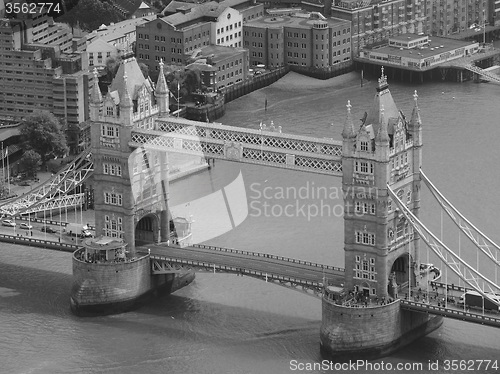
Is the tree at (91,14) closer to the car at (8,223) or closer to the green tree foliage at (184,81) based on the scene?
the green tree foliage at (184,81)

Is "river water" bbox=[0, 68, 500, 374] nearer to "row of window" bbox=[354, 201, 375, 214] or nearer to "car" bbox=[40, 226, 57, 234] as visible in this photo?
"car" bbox=[40, 226, 57, 234]

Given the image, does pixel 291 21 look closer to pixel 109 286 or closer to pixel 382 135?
pixel 109 286

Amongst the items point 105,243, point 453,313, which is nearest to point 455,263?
point 453,313

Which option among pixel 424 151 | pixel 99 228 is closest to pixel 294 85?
pixel 424 151

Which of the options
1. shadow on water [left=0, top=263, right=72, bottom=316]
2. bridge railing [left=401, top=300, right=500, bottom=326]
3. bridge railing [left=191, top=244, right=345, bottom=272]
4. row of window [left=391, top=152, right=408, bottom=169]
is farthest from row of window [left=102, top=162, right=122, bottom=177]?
bridge railing [left=401, top=300, right=500, bottom=326]

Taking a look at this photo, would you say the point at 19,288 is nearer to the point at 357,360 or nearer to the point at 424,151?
the point at 357,360

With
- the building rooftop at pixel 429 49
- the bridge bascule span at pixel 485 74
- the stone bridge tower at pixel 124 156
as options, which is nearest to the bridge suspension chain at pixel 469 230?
the stone bridge tower at pixel 124 156
